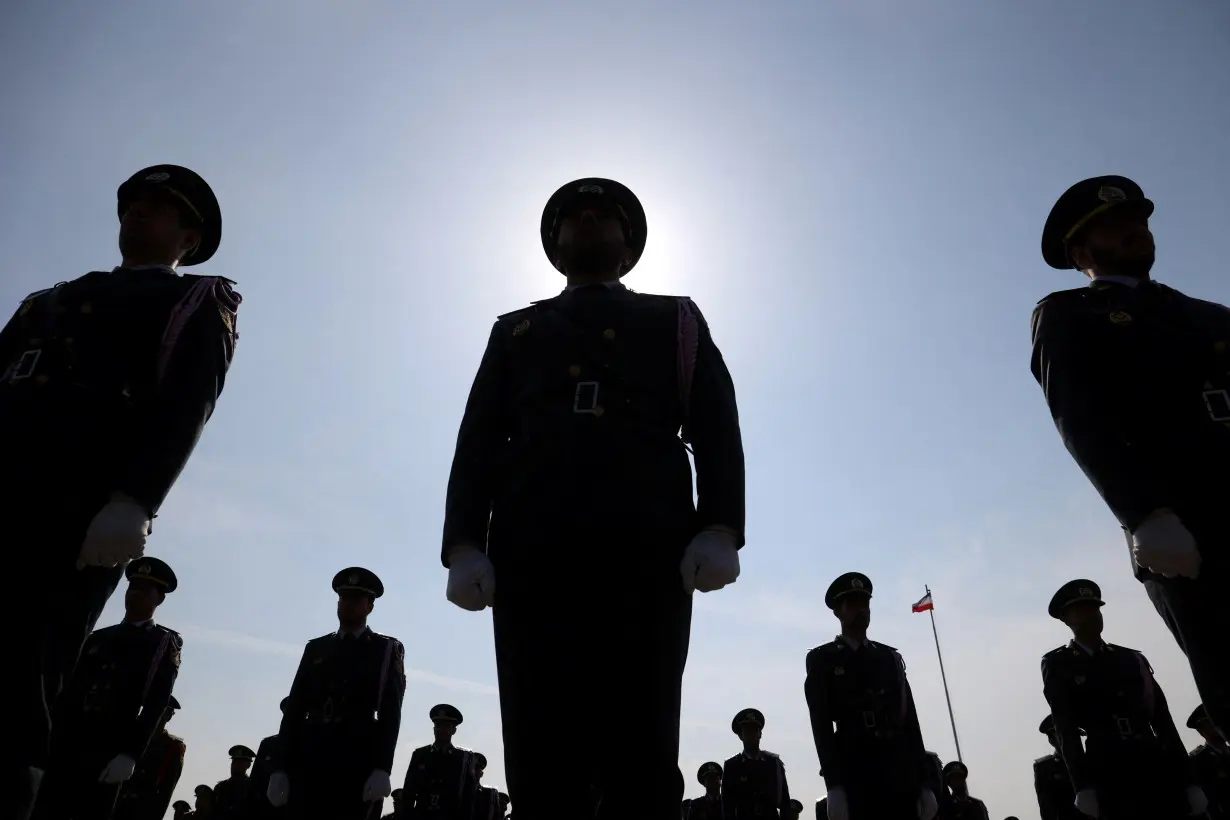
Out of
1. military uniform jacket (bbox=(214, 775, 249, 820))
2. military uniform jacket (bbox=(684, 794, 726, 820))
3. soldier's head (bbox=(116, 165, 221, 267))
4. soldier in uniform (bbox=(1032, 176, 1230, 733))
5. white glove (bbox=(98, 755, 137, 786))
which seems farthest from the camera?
military uniform jacket (bbox=(684, 794, 726, 820))

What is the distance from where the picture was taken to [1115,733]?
23.8ft

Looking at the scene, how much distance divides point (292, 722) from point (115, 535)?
5.76 meters

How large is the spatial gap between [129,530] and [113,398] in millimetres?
663

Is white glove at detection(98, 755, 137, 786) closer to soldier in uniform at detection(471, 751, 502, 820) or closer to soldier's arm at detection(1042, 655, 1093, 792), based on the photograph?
soldier's arm at detection(1042, 655, 1093, 792)

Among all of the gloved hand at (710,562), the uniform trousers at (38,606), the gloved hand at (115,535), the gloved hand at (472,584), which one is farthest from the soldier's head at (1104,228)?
the uniform trousers at (38,606)

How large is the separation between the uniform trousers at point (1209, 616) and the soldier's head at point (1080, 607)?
592 centimetres

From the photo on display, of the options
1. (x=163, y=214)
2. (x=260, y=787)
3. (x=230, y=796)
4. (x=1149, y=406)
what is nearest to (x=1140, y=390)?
(x=1149, y=406)

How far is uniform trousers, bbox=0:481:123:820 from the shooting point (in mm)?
2707

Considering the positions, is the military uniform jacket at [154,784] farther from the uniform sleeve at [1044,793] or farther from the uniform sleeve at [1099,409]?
the uniform sleeve at [1044,793]

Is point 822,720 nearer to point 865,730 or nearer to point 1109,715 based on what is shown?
point 865,730

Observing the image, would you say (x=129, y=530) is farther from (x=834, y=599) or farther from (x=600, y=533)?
(x=834, y=599)

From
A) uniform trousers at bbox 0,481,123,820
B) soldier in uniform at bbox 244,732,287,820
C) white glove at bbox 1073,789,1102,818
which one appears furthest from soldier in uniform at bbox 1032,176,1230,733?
soldier in uniform at bbox 244,732,287,820

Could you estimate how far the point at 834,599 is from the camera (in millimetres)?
9203

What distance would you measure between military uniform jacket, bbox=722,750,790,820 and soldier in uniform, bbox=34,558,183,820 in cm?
1028
